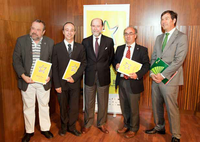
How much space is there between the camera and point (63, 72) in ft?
9.12

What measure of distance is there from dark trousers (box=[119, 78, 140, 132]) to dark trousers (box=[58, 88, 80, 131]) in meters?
0.73

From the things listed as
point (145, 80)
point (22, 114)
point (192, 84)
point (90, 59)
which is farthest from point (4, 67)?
point (192, 84)

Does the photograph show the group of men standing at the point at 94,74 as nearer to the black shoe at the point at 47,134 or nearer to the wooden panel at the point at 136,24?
the black shoe at the point at 47,134

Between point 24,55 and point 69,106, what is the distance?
1.04m

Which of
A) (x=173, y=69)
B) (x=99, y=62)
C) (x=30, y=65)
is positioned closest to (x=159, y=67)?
(x=173, y=69)

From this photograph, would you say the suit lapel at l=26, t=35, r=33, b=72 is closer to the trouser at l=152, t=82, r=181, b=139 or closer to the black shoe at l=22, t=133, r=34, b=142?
the black shoe at l=22, t=133, r=34, b=142

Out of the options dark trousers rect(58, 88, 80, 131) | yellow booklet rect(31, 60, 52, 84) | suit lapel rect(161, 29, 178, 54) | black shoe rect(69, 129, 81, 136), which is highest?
suit lapel rect(161, 29, 178, 54)

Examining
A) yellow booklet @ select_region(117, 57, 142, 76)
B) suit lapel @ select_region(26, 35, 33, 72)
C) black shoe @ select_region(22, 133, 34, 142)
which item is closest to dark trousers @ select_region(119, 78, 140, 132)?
yellow booklet @ select_region(117, 57, 142, 76)

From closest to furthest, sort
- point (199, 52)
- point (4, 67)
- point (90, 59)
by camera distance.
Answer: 1. point (4, 67)
2. point (90, 59)
3. point (199, 52)

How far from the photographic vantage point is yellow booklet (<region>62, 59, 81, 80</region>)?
9.00ft

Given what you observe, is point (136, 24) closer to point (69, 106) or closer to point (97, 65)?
point (97, 65)

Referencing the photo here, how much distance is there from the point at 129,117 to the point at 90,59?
117cm

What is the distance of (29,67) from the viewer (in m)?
2.62

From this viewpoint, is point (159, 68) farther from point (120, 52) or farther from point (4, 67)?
point (4, 67)
